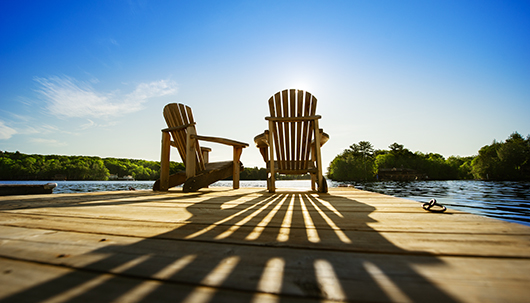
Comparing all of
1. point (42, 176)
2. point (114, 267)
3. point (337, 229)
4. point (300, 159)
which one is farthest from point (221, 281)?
point (42, 176)

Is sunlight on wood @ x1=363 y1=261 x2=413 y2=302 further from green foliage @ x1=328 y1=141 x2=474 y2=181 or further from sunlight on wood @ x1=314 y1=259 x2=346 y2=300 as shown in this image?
green foliage @ x1=328 y1=141 x2=474 y2=181

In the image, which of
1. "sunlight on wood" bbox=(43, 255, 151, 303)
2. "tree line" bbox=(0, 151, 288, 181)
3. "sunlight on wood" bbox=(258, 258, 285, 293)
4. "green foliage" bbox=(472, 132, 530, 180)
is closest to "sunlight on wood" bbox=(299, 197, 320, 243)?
"sunlight on wood" bbox=(258, 258, 285, 293)

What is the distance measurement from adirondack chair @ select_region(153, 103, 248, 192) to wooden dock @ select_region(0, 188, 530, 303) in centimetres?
298

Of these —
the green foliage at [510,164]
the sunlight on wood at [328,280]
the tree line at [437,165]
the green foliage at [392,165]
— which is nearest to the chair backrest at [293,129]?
the sunlight on wood at [328,280]

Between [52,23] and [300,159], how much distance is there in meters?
17.5

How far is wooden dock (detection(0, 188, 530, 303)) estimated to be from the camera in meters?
0.54

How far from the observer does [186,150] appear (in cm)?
430

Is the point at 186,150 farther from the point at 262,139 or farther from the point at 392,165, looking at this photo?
the point at 392,165

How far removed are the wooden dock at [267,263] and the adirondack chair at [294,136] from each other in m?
2.75

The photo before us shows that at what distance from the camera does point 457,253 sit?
830 mm

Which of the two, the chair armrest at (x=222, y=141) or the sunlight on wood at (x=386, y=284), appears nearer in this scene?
the sunlight on wood at (x=386, y=284)

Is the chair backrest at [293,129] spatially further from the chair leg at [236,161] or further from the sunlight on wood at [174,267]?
the sunlight on wood at [174,267]

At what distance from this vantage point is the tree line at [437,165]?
114 feet

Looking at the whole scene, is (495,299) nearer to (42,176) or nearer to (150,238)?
(150,238)
